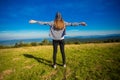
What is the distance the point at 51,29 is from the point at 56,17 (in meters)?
0.86

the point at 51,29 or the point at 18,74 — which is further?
the point at 18,74

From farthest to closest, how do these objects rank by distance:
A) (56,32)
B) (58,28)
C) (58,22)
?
(56,32) < (58,28) < (58,22)

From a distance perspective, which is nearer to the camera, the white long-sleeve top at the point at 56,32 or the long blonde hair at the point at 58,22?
the long blonde hair at the point at 58,22

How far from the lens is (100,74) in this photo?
315 inches

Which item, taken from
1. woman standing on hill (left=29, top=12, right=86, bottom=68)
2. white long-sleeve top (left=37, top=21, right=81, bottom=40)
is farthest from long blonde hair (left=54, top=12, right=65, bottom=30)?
white long-sleeve top (left=37, top=21, right=81, bottom=40)

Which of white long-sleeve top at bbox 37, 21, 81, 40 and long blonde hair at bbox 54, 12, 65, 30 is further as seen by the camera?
white long-sleeve top at bbox 37, 21, 81, 40

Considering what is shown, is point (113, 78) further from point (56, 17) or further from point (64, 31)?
→ point (56, 17)

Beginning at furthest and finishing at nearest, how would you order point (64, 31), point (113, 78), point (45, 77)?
point (64, 31) → point (45, 77) → point (113, 78)

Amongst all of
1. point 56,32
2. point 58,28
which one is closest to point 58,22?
point 58,28

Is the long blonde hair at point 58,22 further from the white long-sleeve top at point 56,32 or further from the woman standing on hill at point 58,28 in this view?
the white long-sleeve top at point 56,32

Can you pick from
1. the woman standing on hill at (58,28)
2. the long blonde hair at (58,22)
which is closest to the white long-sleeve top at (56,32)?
the woman standing on hill at (58,28)

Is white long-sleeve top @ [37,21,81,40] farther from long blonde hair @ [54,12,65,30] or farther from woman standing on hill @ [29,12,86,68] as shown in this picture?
long blonde hair @ [54,12,65,30]

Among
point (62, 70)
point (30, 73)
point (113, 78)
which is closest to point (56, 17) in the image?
point (62, 70)

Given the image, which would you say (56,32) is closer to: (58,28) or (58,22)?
(58,28)
